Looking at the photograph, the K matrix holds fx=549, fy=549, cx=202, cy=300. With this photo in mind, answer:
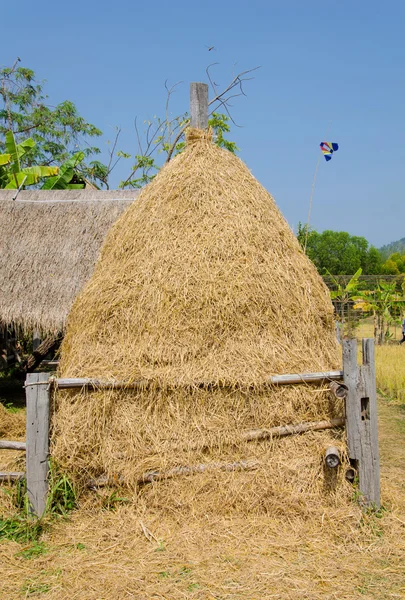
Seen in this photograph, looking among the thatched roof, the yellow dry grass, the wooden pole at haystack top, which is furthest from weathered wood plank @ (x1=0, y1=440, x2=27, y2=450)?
the yellow dry grass

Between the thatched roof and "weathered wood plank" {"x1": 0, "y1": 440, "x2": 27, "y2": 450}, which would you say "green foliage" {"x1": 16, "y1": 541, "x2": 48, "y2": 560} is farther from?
the thatched roof

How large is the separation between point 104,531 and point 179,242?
2452mm

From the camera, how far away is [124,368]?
447 cm

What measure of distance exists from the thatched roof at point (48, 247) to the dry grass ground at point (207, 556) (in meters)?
4.45

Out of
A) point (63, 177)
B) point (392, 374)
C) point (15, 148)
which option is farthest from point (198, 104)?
point (63, 177)

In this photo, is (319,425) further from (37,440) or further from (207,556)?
(37,440)

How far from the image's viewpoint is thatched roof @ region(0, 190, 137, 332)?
8617mm

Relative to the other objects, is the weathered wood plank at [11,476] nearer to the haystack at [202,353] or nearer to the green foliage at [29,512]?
the green foliage at [29,512]

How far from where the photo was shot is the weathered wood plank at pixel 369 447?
4477 millimetres

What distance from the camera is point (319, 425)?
14.9 ft

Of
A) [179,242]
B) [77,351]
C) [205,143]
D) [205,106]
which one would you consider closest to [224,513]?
[77,351]

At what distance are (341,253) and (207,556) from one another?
48.4m

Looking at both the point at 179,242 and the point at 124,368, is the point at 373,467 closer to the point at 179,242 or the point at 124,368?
the point at 124,368

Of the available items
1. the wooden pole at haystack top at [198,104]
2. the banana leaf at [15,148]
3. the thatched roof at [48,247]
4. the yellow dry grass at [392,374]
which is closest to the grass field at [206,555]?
the wooden pole at haystack top at [198,104]
